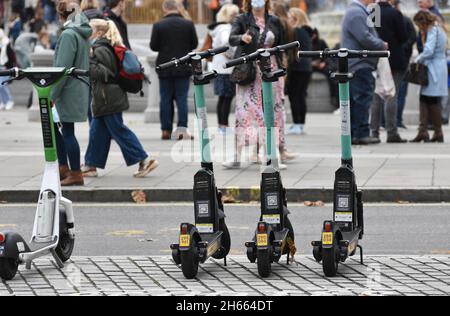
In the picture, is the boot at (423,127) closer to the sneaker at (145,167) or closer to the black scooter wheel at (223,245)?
the sneaker at (145,167)

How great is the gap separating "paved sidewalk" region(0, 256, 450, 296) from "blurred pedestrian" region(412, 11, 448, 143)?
7.99m

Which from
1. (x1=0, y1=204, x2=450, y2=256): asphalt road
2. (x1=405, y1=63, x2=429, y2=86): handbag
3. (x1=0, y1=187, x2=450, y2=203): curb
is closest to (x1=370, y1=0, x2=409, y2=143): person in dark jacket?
(x1=405, y1=63, x2=429, y2=86): handbag

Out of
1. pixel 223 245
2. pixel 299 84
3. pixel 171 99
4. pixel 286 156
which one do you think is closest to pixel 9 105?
pixel 171 99

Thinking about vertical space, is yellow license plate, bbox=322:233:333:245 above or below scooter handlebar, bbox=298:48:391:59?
below

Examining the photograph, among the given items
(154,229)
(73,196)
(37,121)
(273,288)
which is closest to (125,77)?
(73,196)

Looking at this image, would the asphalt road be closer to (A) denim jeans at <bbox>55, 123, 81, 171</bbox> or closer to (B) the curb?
(B) the curb

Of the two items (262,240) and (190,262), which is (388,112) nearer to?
(262,240)

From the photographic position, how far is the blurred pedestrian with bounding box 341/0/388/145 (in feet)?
A: 53.2

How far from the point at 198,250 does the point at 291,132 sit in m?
10.4

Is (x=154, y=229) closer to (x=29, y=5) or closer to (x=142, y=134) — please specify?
(x=142, y=134)

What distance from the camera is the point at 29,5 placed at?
121 feet

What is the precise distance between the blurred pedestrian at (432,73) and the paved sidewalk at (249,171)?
375 millimetres

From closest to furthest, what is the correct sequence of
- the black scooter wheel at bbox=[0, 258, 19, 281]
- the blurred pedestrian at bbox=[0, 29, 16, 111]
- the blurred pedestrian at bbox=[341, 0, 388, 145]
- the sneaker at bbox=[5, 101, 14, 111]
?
the black scooter wheel at bbox=[0, 258, 19, 281], the blurred pedestrian at bbox=[341, 0, 388, 145], the blurred pedestrian at bbox=[0, 29, 16, 111], the sneaker at bbox=[5, 101, 14, 111]
